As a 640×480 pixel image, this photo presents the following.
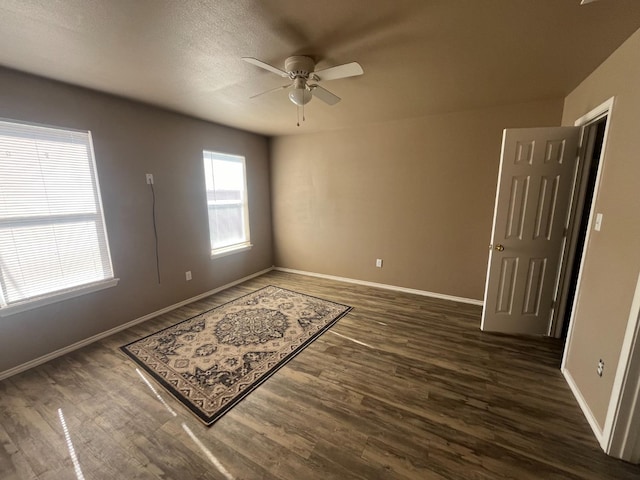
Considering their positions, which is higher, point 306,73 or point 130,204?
point 306,73

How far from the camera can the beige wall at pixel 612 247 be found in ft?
4.99

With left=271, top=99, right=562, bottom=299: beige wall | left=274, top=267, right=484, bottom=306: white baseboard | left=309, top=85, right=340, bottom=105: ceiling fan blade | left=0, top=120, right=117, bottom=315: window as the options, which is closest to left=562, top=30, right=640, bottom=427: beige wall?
A: left=271, top=99, right=562, bottom=299: beige wall

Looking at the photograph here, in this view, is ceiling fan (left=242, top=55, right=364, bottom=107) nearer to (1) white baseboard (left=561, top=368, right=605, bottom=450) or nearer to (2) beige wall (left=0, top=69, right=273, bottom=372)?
(2) beige wall (left=0, top=69, right=273, bottom=372)

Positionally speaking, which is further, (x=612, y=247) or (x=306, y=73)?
(x=306, y=73)

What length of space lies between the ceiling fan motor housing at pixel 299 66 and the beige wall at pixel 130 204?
2062 mm

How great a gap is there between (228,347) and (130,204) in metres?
1.97

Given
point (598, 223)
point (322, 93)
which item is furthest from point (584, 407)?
point (322, 93)

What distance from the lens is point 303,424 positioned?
172 cm

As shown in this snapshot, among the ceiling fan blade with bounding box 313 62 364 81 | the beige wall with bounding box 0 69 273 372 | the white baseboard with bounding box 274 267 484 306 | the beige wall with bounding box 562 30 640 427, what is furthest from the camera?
the white baseboard with bounding box 274 267 484 306

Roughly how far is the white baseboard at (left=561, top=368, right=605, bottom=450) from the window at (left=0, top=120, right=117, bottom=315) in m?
4.26

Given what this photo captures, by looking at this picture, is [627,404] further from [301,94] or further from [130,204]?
[130,204]

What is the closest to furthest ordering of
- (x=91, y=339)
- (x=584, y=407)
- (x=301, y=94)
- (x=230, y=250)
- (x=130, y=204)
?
(x=584, y=407)
(x=301, y=94)
(x=91, y=339)
(x=130, y=204)
(x=230, y=250)

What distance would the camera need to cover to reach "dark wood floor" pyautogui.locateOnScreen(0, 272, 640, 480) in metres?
1.44

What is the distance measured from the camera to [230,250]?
4.26m
